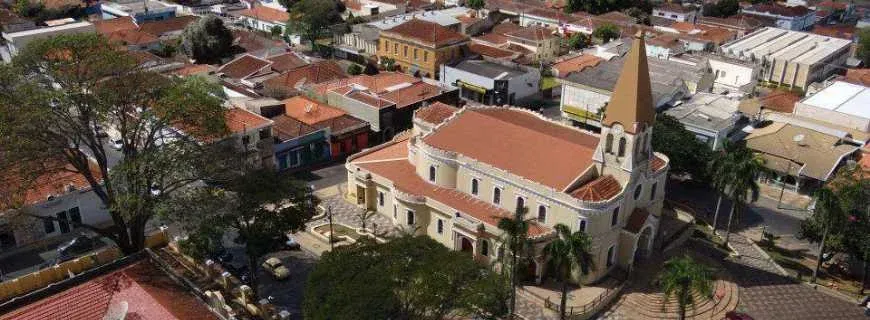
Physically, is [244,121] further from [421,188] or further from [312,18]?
[312,18]

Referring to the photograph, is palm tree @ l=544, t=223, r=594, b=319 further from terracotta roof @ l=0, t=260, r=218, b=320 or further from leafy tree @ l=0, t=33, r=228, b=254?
leafy tree @ l=0, t=33, r=228, b=254

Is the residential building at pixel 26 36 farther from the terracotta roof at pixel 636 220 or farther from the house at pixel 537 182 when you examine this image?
the terracotta roof at pixel 636 220

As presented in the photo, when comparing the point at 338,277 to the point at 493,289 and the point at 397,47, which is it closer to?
the point at 493,289

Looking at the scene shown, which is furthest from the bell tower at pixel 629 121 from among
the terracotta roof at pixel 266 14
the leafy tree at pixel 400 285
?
the terracotta roof at pixel 266 14

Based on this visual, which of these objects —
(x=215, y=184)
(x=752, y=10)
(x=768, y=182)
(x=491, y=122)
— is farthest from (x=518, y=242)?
(x=752, y=10)

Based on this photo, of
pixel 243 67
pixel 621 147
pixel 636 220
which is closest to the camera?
pixel 621 147

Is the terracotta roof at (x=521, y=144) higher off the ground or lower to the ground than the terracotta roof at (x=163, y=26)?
higher

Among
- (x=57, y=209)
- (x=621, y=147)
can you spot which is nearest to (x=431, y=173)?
(x=621, y=147)

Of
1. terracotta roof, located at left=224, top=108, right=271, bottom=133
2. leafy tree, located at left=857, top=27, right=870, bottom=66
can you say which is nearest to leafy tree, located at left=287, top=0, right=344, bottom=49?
terracotta roof, located at left=224, top=108, right=271, bottom=133
